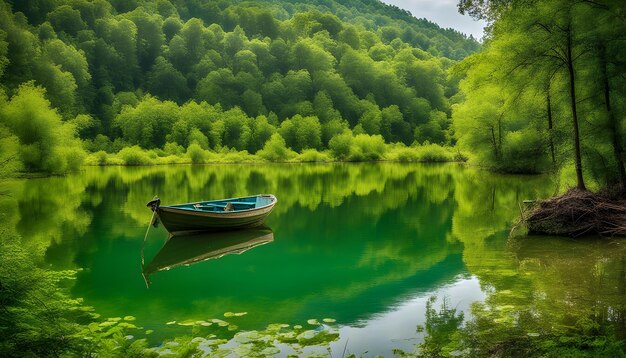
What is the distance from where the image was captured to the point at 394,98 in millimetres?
107938

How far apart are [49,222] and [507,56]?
55.7 feet

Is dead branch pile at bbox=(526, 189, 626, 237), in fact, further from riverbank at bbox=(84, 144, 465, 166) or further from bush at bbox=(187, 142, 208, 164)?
bush at bbox=(187, 142, 208, 164)

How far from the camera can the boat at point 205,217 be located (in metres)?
16.7

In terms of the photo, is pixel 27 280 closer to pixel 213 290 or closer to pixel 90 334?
pixel 90 334

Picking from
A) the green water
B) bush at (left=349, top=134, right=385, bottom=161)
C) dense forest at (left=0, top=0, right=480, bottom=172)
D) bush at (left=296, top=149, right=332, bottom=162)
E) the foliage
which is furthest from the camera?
dense forest at (left=0, top=0, right=480, bottom=172)

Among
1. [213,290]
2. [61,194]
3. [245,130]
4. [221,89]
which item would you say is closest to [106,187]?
[61,194]

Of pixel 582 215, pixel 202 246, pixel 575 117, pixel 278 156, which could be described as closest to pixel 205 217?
pixel 202 246

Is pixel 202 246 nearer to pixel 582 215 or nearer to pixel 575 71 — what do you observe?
pixel 582 215

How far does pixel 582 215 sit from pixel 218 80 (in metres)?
90.2

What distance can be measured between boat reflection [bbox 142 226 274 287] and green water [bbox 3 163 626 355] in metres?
0.15

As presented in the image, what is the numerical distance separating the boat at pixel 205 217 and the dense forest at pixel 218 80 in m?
51.0

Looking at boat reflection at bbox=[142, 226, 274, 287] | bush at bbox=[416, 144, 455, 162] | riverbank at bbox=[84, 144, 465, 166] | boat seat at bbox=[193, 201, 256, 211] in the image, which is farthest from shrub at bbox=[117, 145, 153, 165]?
boat reflection at bbox=[142, 226, 274, 287]

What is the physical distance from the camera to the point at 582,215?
594 inches

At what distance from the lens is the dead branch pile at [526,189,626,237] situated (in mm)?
14914
